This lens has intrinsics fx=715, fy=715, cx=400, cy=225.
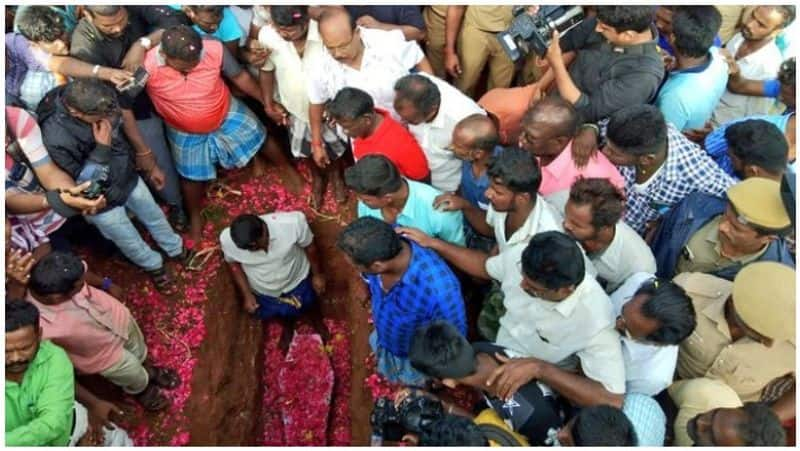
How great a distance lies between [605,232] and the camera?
3109 mm

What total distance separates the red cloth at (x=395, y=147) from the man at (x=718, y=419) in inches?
66.9

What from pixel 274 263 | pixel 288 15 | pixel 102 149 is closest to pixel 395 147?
pixel 288 15

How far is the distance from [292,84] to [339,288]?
151 cm

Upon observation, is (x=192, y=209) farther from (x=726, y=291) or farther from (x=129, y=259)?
(x=726, y=291)

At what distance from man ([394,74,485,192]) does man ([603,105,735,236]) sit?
2.66ft

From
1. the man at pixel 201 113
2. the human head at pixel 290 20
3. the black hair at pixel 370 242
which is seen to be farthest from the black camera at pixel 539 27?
the man at pixel 201 113

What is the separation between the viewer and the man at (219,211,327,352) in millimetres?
3956

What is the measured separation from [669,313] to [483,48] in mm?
2625

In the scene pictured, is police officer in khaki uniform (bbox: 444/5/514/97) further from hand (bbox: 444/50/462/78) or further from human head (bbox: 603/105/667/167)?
human head (bbox: 603/105/667/167)

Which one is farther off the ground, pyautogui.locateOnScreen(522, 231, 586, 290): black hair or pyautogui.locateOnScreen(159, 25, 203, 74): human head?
pyautogui.locateOnScreen(522, 231, 586, 290): black hair

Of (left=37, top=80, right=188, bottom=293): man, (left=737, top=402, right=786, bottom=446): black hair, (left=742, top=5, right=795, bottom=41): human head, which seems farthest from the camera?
(left=742, top=5, right=795, bottom=41): human head

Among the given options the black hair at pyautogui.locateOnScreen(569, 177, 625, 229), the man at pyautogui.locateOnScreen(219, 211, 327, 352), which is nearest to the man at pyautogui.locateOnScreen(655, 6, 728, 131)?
the black hair at pyautogui.locateOnScreen(569, 177, 625, 229)

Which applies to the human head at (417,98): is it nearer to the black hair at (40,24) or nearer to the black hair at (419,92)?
the black hair at (419,92)

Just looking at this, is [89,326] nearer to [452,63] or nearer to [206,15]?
[206,15]
